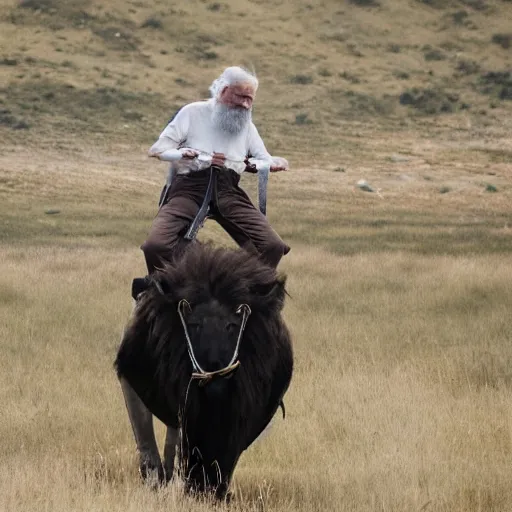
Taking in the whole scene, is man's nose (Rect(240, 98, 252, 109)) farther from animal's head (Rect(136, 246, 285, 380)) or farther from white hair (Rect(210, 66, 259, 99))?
animal's head (Rect(136, 246, 285, 380))

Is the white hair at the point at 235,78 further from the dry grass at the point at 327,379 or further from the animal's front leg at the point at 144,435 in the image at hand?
the dry grass at the point at 327,379

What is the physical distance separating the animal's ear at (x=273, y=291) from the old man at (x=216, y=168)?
0.64m

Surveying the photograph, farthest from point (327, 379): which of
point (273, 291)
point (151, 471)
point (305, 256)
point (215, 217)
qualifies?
point (305, 256)

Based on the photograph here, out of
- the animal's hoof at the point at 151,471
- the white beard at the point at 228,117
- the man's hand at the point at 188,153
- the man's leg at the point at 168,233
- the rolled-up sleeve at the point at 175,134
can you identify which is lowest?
the animal's hoof at the point at 151,471

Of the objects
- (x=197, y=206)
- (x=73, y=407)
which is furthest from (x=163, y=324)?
(x=73, y=407)

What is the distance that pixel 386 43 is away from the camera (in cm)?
7119

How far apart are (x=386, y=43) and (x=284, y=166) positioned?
219 feet

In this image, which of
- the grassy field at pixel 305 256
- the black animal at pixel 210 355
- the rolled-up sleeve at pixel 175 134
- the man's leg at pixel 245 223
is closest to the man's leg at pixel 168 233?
the man's leg at pixel 245 223

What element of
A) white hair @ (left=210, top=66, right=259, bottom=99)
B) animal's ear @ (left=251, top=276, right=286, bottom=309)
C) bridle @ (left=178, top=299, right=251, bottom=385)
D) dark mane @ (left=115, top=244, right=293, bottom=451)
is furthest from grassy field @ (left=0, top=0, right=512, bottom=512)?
white hair @ (left=210, top=66, right=259, bottom=99)

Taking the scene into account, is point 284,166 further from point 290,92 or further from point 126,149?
point 290,92

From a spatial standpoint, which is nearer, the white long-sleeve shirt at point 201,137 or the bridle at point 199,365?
the bridle at point 199,365

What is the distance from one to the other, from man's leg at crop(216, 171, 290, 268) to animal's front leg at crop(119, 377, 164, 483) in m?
0.92

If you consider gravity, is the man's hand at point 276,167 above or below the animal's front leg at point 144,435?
above

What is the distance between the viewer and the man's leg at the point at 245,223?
557cm
